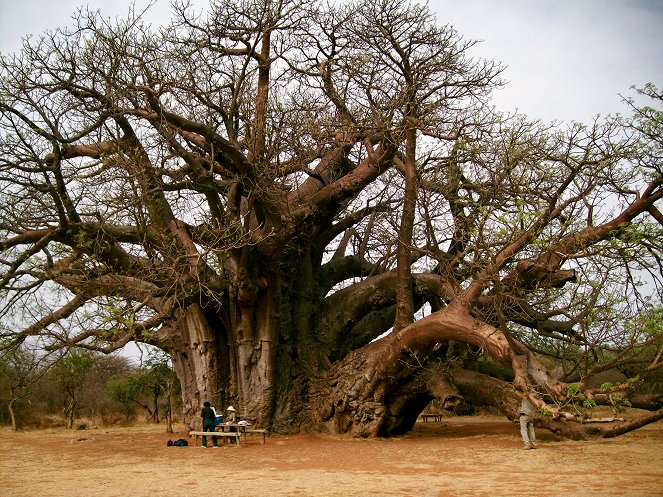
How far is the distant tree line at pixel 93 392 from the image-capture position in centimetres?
1941

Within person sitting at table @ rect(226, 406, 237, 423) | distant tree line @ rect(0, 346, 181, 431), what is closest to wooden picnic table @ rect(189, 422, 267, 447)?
person sitting at table @ rect(226, 406, 237, 423)

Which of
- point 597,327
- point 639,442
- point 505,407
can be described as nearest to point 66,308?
point 505,407

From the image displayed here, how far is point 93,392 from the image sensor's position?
2894 cm

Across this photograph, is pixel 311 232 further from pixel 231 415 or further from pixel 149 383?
pixel 149 383

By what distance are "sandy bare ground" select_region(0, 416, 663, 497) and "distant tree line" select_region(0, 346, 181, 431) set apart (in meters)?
5.19

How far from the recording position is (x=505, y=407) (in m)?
11.9

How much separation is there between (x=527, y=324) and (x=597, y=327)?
4.31 meters

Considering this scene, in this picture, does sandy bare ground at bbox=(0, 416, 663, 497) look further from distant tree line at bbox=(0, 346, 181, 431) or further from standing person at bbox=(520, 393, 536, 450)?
distant tree line at bbox=(0, 346, 181, 431)

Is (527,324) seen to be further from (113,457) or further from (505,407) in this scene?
(113,457)

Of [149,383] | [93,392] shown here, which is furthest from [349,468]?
[93,392]

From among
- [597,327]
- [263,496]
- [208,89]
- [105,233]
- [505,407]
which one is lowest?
[263,496]

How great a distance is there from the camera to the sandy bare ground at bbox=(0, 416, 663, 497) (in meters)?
6.87

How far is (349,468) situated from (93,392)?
76.0ft

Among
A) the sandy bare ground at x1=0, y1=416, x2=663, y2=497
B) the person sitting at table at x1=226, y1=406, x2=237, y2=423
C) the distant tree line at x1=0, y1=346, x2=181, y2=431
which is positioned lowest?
the sandy bare ground at x1=0, y1=416, x2=663, y2=497
